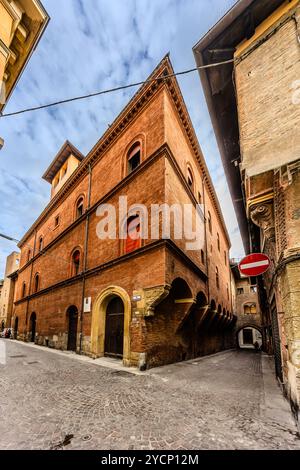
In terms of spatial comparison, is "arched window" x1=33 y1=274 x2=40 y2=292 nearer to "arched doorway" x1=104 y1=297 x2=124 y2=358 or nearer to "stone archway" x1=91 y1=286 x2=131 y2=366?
"stone archway" x1=91 y1=286 x2=131 y2=366

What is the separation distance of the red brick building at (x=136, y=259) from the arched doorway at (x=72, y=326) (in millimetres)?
57

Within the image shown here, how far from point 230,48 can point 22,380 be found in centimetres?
1084

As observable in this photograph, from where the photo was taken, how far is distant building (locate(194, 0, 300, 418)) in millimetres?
3953

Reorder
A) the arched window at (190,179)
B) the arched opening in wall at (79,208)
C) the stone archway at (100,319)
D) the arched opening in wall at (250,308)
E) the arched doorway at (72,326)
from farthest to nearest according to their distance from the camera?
the arched opening in wall at (250,308), the arched opening in wall at (79,208), the arched window at (190,179), the arched doorway at (72,326), the stone archway at (100,319)

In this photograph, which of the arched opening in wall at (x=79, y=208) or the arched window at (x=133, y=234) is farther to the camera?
the arched opening in wall at (x=79, y=208)

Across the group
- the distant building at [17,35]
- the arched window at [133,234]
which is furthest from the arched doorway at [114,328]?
the distant building at [17,35]

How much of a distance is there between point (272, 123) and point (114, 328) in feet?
29.5

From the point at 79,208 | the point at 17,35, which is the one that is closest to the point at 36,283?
the point at 79,208

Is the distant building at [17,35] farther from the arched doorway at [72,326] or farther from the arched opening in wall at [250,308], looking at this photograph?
the arched opening in wall at [250,308]

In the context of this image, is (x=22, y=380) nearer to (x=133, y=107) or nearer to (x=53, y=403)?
(x=53, y=403)

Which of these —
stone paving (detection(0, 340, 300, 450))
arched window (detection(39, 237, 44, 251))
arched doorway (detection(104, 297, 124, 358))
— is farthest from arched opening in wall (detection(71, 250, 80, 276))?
arched window (detection(39, 237, 44, 251))

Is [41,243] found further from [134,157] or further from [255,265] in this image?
[255,265]

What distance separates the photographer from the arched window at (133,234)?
9.35 meters
